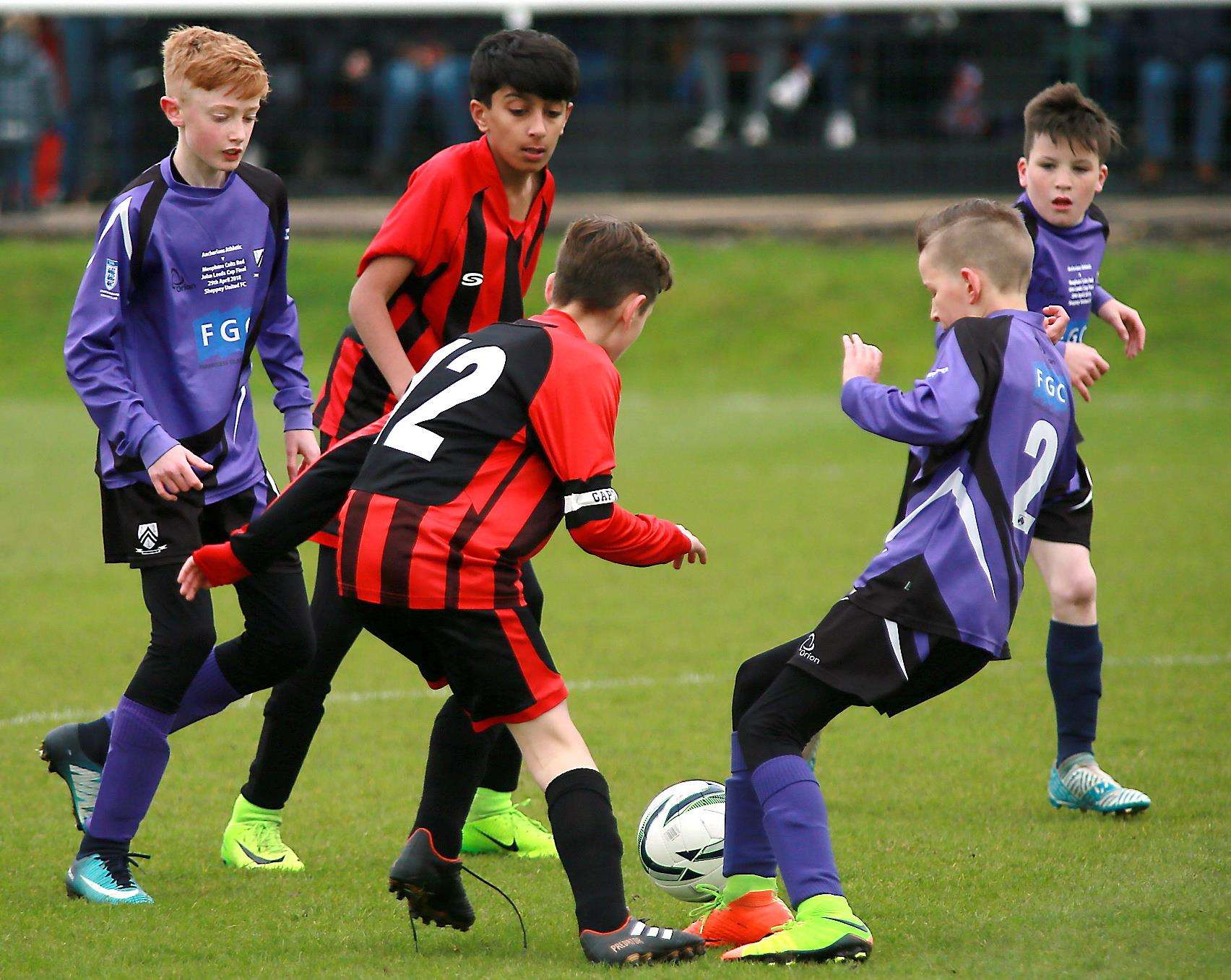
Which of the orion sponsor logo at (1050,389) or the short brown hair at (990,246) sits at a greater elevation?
the short brown hair at (990,246)

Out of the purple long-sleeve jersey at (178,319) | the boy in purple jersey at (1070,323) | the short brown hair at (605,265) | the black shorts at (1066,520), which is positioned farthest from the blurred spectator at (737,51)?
the short brown hair at (605,265)

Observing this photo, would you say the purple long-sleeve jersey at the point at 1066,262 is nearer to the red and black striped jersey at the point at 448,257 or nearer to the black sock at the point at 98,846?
the red and black striped jersey at the point at 448,257

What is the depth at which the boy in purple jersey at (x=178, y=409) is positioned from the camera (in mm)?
4016

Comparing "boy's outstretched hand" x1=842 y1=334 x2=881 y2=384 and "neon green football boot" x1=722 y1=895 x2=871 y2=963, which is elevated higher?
"boy's outstretched hand" x1=842 y1=334 x2=881 y2=384

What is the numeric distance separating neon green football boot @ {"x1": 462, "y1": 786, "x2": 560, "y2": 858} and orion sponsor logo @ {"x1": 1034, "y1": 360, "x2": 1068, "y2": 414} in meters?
1.96

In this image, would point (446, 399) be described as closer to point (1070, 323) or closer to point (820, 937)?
point (820, 937)

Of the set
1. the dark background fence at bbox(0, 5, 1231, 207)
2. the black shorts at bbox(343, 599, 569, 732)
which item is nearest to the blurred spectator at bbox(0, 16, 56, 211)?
the dark background fence at bbox(0, 5, 1231, 207)

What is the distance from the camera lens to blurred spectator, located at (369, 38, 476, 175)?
20.0m

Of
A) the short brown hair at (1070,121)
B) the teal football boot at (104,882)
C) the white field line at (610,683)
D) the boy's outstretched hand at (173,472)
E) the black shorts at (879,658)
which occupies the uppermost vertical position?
the short brown hair at (1070,121)

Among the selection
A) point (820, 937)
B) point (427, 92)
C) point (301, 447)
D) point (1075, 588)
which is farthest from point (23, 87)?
point (820, 937)

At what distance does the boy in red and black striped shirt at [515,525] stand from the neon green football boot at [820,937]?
19cm

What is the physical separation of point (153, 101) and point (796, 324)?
9067 mm

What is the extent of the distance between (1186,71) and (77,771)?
1783cm

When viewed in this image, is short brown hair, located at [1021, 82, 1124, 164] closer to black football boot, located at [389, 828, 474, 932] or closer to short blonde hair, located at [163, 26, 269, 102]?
short blonde hair, located at [163, 26, 269, 102]
